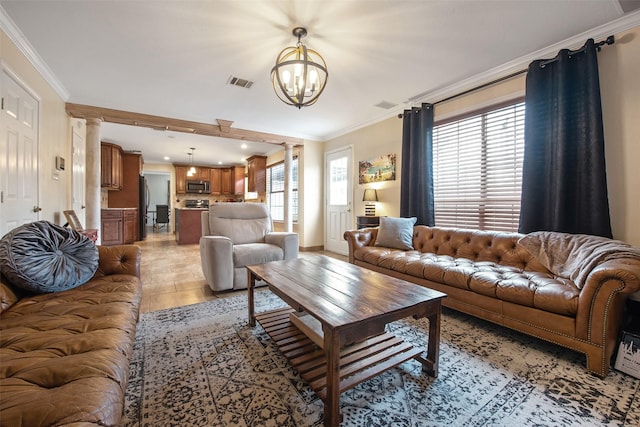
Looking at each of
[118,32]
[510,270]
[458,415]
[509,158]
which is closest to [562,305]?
[510,270]

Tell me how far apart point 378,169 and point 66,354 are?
13.8 ft

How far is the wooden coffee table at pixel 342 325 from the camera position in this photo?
1196 millimetres

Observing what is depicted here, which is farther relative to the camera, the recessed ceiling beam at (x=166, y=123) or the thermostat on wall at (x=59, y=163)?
the recessed ceiling beam at (x=166, y=123)

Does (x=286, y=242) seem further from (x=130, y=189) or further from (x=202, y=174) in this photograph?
(x=202, y=174)

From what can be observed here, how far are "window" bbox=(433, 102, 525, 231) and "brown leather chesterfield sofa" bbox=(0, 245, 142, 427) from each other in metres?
3.47

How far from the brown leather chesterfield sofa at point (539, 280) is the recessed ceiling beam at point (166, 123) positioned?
3421 mm

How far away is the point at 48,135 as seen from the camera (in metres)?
→ 3.16

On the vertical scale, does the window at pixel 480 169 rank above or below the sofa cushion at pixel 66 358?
above

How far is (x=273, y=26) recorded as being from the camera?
88.5 inches

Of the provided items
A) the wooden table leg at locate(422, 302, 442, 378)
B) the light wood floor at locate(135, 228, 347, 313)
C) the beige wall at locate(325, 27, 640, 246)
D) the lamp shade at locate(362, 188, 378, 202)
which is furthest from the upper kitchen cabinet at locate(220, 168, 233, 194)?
the beige wall at locate(325, 27, 640, 246)

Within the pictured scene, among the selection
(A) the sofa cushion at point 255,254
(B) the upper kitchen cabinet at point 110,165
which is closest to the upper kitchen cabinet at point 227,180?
(B) the upper kitchen cabinet at point 110,165

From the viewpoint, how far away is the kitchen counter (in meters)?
6.57

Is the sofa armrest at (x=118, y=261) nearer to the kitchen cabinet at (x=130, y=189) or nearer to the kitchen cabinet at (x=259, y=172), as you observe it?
the kitchen cabinet at (x=259, y=172)

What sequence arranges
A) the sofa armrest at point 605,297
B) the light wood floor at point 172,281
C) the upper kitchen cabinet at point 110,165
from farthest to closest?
the upper kitchen cabinet at point 110,165 → the light wood floor at point 172,281 → the sofa armrest at point 605,297
